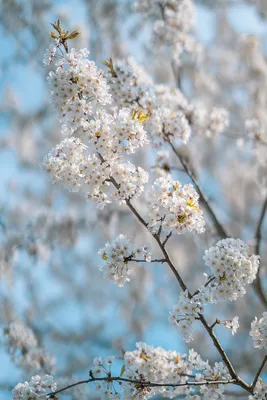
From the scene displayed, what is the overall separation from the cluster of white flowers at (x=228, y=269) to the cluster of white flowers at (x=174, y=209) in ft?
0.63

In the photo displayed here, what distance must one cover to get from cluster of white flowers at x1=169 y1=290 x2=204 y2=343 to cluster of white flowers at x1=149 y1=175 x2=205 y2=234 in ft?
1.34

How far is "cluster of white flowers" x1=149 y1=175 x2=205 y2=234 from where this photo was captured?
2.73 metres

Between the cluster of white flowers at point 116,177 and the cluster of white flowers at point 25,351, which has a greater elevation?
the cluster of white flowers at point 116,177

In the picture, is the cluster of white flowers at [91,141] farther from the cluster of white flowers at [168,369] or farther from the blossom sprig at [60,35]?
the cluster of white flowers at [168,369]

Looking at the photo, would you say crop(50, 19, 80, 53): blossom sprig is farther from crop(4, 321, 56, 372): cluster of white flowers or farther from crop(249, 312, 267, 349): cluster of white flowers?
crop(4, 321, 56, 372): cluster of white flowers

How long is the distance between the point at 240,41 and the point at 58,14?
10.7 feet

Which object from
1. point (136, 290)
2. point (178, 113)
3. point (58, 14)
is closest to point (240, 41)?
point (58, 14)

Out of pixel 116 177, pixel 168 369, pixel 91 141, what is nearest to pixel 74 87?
pixel 91 141

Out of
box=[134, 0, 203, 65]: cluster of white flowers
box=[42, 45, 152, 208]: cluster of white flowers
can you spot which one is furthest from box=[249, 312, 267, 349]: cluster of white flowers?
box=[134, 0, 203, 65]: cluster of white flowers

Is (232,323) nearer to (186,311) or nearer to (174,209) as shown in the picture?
(186,311)

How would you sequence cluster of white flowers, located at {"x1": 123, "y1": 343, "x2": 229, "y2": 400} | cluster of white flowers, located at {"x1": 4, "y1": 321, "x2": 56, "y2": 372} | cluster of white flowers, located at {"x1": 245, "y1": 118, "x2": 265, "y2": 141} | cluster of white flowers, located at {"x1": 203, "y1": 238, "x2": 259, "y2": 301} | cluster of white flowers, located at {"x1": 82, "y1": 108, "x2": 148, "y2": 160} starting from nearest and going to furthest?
cluster of white flowers, located at {"x1": 203, "y1": 238, "x2": 259, "y2": 301}
cluster of white flowers, located at {"x1": 82, "y1": 108, "x2": 148, "y2": 160}
cluster of white flowers, located at {"x1": 123, "y1": 343, "x2": 229, "y2": 400}
cluster of white flowers, located at {"x1": 4, "y1": 321, "x2": 56, "y2": 372}
cluster of white flowers, located at {"x1": 245, "y1": 118, "x2": 265, "y2": 141}

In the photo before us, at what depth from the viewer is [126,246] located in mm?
2787

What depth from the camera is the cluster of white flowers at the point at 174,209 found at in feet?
8.96

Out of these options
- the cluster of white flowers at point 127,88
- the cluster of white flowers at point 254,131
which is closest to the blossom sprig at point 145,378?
the cluster of white flowers at point 127,88
